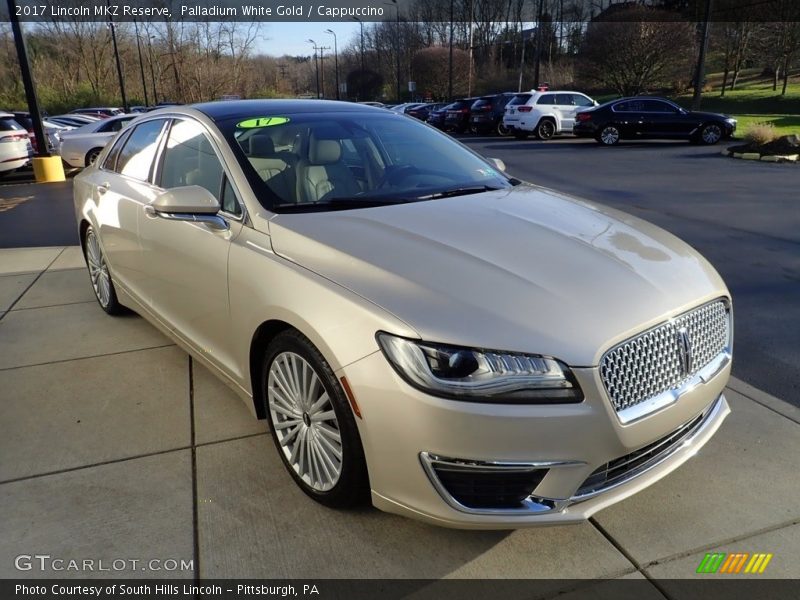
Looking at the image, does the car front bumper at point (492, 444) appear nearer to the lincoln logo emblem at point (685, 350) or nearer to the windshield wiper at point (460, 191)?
the lincoln logo emblem at point (685, 350)

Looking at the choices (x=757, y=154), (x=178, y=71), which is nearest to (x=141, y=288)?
(x=757, y=154)

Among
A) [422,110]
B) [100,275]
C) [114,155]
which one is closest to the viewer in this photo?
[114,155]

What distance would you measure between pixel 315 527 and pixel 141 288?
224 centimetres

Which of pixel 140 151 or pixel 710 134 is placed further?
pixel 710 134

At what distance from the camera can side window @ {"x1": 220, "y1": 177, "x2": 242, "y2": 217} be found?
2.94 metres

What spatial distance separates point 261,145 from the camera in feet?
10.5

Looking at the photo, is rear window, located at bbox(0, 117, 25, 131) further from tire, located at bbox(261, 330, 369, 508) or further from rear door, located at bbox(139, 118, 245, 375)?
tire, located at bbox(261, 330, 369, 508)

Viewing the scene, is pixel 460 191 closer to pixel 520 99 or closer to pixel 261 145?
pixel 261 145

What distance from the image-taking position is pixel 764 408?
3.35m

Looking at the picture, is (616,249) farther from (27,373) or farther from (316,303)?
(27,373)

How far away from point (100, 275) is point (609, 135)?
61.1ft

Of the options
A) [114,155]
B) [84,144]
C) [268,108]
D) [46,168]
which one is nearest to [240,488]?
[268,108]

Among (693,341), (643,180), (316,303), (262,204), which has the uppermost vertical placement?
(262,204)

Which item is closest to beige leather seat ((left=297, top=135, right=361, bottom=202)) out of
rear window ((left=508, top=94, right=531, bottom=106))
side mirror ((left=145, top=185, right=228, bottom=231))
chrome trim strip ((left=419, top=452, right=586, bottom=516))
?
side mirror ((left=145, top=185, right=228, bottom=231))
